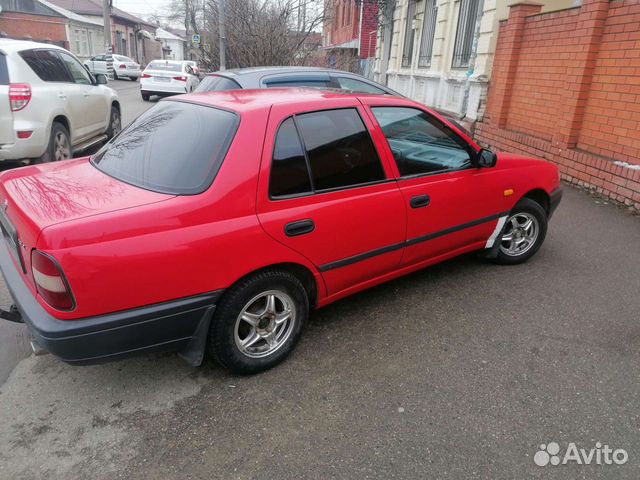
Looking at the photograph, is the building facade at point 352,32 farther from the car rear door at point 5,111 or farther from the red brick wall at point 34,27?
the red brick wall at point 34,27

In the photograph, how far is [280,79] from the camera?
650 cm

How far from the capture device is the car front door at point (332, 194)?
9.14 feet

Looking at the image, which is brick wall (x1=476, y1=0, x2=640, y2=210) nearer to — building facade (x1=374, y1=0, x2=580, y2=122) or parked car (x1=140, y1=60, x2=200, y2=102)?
building facade (x1=374, y1=0, x2=580, y2=122)

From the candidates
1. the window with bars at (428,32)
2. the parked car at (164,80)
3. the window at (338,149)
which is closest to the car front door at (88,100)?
the window at (338,149)

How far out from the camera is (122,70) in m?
35.2

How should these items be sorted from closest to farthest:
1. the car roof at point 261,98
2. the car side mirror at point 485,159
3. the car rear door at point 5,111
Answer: the car roof at point 261,98
the car side mirror at point 485,159
the car rear door at point 5,111

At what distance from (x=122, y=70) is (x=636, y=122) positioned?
3573cm

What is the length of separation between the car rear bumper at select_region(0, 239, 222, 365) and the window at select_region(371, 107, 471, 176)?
1.67 m

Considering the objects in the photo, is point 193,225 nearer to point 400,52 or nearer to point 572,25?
point 572,25

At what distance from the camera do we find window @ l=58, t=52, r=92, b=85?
7301 mm

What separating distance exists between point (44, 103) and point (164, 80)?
12.3 meters

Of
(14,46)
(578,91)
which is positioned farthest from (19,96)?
(578,91)

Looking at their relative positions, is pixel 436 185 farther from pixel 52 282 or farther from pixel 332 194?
pixel 52 282

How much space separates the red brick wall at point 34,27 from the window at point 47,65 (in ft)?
124
